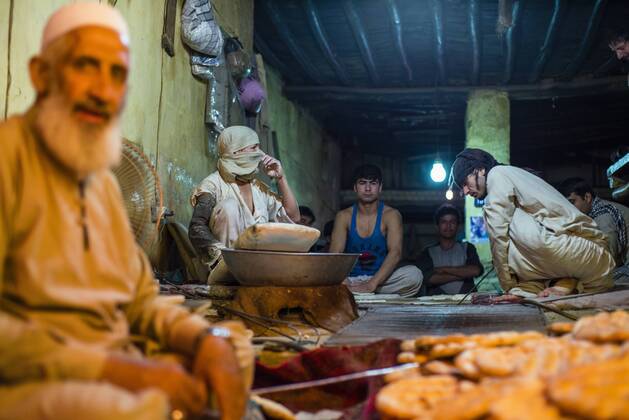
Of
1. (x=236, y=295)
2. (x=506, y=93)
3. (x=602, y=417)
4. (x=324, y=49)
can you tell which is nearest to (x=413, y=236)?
(x=506, y=93)

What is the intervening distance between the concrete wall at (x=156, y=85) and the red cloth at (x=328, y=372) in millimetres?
2204

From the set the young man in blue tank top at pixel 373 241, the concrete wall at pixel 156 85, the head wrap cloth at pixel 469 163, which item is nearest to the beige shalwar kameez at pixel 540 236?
the head wrap cloth at pixel 469 163

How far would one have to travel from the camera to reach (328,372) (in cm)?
309

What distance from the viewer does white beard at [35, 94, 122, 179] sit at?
1.93 metres

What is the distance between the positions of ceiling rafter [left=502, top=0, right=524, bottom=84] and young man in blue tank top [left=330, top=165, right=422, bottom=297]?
250 cm

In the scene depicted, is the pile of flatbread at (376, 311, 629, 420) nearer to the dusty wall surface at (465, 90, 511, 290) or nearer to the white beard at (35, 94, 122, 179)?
the white beard at (35, 94, 122, 179)

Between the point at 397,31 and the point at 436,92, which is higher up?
the point at 397,31

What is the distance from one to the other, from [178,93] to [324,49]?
3.06 metres

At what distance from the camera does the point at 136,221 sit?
167 inches

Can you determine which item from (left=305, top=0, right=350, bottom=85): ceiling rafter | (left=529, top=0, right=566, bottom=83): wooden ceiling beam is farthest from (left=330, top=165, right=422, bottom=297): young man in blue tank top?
(left=529, top=0, right=566, bottom=83): wooden ceiling beam

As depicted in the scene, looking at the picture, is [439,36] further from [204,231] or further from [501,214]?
[204,231]

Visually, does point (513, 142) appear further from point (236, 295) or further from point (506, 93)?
point (236, 295)

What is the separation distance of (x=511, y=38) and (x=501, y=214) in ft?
11.6

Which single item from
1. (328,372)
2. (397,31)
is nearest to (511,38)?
(397,31)
